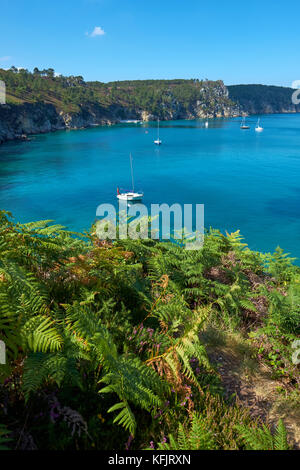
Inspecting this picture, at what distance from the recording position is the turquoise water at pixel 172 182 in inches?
1287

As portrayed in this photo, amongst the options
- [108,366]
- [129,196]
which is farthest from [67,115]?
[108,366]

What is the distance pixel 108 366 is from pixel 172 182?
153 ft

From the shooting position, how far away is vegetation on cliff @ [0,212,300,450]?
91.4 inches

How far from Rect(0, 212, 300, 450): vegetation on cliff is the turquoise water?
79.4 ft

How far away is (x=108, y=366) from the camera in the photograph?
7.95 feet

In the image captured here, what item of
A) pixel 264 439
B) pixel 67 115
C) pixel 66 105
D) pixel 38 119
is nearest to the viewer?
pixel 264 439

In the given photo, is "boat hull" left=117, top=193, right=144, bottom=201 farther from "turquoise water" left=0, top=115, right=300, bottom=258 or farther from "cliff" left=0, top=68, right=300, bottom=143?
"cliff" left=0, top=68, right=300, bottom=143

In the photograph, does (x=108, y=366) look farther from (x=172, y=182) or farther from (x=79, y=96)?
(x=79, y=96)

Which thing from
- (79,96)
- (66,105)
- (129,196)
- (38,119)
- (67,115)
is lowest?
(129,196)

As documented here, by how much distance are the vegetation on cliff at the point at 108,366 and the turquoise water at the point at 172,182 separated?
79.4 ft
